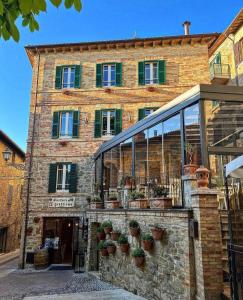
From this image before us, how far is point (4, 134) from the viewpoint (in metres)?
19.6

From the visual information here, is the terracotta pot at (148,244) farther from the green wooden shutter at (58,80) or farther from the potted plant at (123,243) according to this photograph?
the green wooden shutter at (58,80)

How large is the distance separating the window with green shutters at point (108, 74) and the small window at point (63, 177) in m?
5.04

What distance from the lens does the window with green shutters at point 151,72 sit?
16.0 meters

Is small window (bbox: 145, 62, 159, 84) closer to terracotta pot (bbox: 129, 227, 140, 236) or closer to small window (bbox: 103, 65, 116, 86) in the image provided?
small window (bbox: 103, 65, 116, 86)

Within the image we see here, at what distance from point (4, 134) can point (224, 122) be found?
15.3 m

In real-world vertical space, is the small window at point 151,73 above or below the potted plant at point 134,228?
above

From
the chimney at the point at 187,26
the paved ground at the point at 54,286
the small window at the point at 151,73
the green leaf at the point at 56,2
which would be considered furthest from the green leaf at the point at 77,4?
the chimney at the point at 187,26

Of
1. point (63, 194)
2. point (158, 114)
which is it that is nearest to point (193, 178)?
point (158, 114)

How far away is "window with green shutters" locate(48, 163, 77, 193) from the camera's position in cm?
1524

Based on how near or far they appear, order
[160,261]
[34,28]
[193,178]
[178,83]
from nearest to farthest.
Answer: [34,28] → [193,178] → [160,261] → [178,83]

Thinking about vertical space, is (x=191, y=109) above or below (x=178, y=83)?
below

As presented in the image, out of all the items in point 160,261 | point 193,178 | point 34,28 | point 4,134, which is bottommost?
point 160,261

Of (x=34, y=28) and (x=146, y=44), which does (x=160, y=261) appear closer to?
(x=34, y=28)

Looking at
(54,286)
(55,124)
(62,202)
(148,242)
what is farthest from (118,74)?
(54,286)
